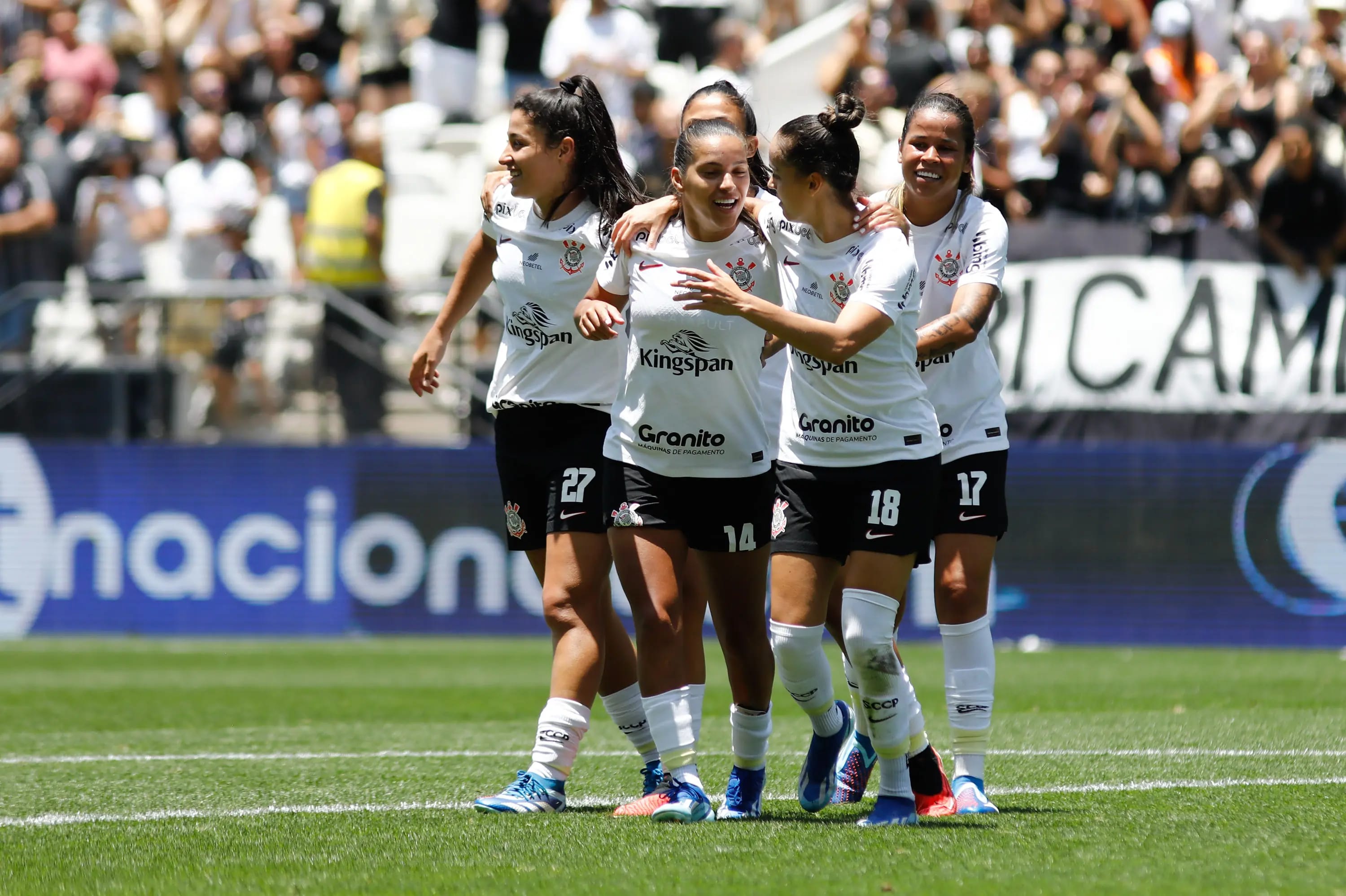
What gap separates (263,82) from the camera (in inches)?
708

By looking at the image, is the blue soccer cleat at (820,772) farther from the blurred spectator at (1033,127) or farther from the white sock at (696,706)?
the blurred spectator at (1033,127)

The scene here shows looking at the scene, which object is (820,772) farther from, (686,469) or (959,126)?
(959,126)

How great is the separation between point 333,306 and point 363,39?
6.08 meters

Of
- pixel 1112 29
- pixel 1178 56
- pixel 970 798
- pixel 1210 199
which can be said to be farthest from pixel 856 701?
pixel 1112 29

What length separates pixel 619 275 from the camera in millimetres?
5305

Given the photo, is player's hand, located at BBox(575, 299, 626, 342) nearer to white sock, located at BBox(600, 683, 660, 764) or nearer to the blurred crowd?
white sock, located at BBox(600, 683, 660, 764)

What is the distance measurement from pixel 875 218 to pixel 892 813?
5.79 feet

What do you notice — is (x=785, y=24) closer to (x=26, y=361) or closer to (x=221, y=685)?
(x=26, y=361)

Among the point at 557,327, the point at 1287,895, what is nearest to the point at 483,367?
the point at 557,327

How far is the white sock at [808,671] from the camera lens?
518 cm

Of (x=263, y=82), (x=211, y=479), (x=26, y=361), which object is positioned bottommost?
(x=211, y=479)

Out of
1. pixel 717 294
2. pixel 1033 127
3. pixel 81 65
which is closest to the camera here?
pixel 717 294

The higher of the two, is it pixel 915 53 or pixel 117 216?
pixel 915 53

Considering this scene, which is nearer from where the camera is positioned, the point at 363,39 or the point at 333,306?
the point at 333,306
